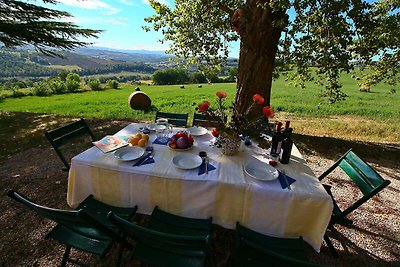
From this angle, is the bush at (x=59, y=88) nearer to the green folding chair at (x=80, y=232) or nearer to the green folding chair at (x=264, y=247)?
the green folding chair at (x=80, y=232)

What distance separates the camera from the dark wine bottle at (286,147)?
2564 mm

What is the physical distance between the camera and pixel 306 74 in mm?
7129

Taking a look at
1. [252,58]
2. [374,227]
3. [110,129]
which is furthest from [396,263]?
[110,129]

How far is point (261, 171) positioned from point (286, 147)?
47 centimetres

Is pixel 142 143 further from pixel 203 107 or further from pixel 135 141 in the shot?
pixel 203 107

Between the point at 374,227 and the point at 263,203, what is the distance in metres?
2.50

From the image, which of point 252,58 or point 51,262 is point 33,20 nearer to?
point 252,58

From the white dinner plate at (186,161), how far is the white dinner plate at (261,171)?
0.56 m

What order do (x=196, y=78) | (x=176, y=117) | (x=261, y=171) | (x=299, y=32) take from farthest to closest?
(x=196, y=78)
(x=299, y=32)
(x=176, y=117)
(x=261, y=171)

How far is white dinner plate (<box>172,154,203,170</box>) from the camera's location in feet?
7.85

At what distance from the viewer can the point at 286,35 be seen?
19.0 feet

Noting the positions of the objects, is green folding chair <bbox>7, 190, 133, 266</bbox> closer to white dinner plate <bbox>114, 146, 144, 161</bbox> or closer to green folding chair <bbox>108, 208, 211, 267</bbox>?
green folding chair <bbox>108, 208, 211, 267</bbox>

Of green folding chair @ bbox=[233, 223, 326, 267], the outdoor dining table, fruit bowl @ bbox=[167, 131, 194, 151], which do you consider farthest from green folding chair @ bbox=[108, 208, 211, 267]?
fruit bowl @ bbox=[167, 131, 194, 151]

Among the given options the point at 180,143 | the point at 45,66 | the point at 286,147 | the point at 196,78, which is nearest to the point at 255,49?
the point at 286,147
